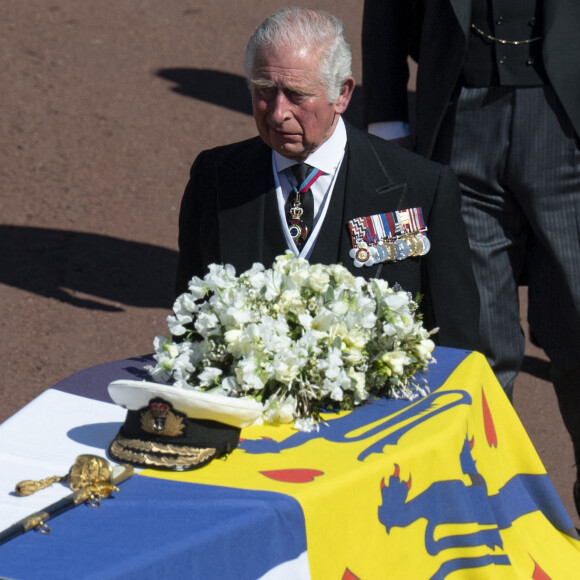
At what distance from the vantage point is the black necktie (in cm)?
340

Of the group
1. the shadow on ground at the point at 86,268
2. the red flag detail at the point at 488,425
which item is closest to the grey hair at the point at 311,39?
the red flag detail at the point at 488,425

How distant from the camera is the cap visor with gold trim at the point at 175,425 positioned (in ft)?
7.82

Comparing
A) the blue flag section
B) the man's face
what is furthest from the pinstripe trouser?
the blue flag section

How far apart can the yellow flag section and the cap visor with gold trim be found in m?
0.03

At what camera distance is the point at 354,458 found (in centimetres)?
245

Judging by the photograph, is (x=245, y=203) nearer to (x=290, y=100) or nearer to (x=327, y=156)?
(x=327, y=156)

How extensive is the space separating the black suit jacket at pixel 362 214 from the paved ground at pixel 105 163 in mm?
1624

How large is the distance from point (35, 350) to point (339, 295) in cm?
338

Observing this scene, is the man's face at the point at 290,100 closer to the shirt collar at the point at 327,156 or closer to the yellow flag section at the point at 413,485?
the shirt collar at the point at 327,156

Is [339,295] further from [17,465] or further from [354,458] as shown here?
[17,465]

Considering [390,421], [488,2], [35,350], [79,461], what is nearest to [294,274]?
[390,421]

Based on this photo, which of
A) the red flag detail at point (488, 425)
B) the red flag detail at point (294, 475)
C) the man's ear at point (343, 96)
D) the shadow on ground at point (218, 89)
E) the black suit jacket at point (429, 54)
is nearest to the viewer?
the red flag detail at point (294, 475)

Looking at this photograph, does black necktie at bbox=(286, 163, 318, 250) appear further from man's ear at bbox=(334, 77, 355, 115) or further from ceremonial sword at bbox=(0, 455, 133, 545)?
ceremonial sword at bbox=(0, 455, 133, 545)

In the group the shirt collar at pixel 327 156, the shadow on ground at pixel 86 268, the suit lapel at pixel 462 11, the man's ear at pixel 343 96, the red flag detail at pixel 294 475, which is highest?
the suit lapel at pixel 462 11
